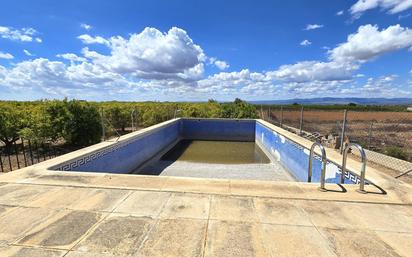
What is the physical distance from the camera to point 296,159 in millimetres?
6465

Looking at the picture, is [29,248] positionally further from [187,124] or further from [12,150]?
[187,124]

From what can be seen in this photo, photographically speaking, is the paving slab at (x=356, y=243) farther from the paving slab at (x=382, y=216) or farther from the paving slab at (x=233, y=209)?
the paving slab at (x=233, y=209)

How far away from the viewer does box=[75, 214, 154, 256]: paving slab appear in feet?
6.57

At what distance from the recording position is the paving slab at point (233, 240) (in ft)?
6.46

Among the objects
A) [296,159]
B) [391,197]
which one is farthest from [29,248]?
[296,159]

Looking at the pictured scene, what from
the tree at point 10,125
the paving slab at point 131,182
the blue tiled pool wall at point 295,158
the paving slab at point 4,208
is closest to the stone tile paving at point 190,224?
the paving slab at point 4,208

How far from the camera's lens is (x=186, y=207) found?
275cm

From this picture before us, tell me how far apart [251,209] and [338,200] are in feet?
3.82

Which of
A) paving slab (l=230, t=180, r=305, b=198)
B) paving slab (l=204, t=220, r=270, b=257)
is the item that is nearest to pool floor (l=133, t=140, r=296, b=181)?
paving slab (l=230, t=180, r=305, b=198)

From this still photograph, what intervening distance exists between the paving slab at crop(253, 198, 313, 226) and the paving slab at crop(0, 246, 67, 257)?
75.0 inches

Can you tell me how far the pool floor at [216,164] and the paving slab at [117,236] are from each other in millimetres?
3858

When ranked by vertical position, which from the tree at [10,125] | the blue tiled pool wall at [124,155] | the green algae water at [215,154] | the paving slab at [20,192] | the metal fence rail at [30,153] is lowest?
the green algae water at [215,154]

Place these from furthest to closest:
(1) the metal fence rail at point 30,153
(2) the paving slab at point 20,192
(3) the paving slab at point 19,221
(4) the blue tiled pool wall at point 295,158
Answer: (1) the metal fence rail at point 30,153, (4) the blue tiled pool wall at point 295,158, (2) the paving slab at point 20,192, (3) the paving slab at point 19,221

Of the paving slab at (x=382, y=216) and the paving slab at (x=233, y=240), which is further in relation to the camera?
the paving slab at (x=382, y=216)
